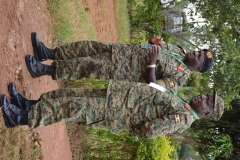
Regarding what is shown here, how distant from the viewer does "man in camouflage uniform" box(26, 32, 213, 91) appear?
3.96 m

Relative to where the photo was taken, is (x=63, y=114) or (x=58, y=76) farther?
(x=58, y=76)

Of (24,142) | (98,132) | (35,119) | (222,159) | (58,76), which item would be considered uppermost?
(58,76)

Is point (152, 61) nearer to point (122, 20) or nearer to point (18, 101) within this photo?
point (18, 101)

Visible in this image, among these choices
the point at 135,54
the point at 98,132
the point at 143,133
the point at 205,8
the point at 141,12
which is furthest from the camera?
the point at 141,12

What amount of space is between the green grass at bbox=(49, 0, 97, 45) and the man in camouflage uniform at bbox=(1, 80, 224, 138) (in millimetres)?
3160

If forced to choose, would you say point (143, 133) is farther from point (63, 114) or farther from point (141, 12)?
point (141, 12)

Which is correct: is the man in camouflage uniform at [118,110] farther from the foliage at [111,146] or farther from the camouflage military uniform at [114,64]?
the foliage at [111,146]

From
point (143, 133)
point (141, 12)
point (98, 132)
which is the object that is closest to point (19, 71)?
point (143, 133)

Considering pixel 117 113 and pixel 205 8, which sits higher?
pixel 205 8

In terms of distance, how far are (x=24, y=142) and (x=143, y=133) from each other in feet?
6.21

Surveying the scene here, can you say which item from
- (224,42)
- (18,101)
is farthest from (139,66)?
(224,42)

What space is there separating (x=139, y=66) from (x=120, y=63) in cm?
26

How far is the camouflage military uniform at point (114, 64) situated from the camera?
13.0 feet

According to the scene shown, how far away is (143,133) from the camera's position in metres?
3.31
